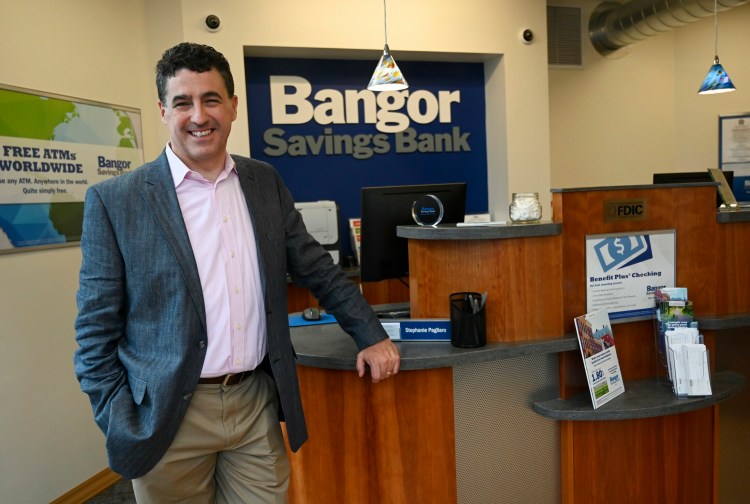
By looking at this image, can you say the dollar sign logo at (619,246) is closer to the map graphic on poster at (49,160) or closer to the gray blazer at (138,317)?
the gray blazer at (138,317)

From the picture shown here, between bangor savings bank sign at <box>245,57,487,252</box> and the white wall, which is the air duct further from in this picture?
the white wall

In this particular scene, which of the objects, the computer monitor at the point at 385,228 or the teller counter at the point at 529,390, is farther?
the computer monitor at the point at 385,228

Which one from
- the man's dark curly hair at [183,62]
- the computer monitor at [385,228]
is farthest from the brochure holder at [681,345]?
the man's dark curly hair at [183,62]

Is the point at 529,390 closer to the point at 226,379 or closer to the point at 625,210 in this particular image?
the point at 625,210

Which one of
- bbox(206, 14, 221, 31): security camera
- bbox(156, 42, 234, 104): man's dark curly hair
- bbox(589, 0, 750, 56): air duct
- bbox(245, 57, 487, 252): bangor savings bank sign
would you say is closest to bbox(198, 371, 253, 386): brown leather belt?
bbox(156, 42, 234, 104): man's dark curly hair

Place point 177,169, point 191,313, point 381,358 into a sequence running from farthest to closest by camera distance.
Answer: point 381,358
point 177,169
point 191,313

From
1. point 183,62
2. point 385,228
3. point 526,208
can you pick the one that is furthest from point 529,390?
point 183,62

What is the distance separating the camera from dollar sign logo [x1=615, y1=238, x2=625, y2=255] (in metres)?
2.33

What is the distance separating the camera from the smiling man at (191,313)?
1476 mm

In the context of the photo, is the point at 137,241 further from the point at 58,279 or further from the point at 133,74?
the point at 133,74

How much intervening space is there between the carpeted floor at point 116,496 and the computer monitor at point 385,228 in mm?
1970

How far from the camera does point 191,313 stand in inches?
59.8

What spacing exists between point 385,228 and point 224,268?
1114mm

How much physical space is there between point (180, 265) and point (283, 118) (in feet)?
12.6
